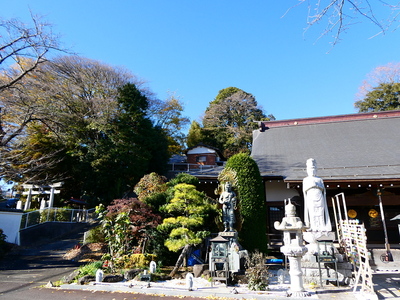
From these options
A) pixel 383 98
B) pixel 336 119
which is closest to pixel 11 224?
pixel 336 119

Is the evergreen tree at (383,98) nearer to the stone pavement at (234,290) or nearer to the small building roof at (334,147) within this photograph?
the small building roof at (334,147)

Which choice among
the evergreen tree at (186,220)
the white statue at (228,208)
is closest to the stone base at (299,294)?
the white statue at (228,208)

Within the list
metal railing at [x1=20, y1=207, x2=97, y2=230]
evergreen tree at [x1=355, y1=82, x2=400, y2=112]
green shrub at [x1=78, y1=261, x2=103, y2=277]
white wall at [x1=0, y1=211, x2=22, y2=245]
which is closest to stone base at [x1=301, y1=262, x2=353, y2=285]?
green shrub at [x1=78, y1=261, x2=103, y2=277]

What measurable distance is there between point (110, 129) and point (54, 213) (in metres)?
7.00

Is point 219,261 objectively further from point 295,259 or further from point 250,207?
point 250,207

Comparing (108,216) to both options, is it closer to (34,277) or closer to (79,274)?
(79,274)

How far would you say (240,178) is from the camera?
368 inches

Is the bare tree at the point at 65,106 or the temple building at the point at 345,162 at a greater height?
the bare tree at the point at 65,106

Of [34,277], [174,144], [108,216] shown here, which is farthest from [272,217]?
[174,144]

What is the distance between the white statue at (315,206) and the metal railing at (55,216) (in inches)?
528

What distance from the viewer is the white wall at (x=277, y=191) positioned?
1134 centimetres

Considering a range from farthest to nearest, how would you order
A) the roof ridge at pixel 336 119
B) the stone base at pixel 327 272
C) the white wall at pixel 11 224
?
the roof ridge at pixel 336 119 → the white wall at pixel 11 224 → the stone base at pixel 327 272

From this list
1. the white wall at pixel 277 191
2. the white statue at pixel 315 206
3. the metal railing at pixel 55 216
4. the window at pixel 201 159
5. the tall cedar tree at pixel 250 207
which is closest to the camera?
the white statue at pixel 315 206

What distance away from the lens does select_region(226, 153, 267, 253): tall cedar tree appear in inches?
344
